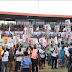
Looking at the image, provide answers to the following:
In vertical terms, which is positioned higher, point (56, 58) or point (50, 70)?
point (56, 58)

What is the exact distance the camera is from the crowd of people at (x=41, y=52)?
22.5 feet

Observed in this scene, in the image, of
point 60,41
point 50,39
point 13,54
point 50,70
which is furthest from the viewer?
point 60,41

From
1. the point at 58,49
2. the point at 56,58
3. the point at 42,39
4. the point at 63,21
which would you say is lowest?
the point at 56,58

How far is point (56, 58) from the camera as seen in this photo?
828 cm

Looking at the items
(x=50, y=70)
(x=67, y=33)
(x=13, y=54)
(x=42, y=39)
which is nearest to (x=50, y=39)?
(x=42, y=39)

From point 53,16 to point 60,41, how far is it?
Answer: 1.66 m

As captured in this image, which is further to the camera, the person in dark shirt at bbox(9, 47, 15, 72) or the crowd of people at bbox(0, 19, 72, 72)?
the person in dark shirt at bbox(9, 47, 15, 72)

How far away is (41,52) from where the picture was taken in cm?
772

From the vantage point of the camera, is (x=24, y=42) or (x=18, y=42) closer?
(x=24, y=42)

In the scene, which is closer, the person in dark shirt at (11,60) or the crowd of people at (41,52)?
the crowd of people at (41,52)

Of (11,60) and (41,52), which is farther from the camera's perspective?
(41,52)

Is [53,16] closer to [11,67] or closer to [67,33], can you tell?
[67,33]

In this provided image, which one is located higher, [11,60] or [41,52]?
[41,52]

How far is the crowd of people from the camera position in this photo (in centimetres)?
686
